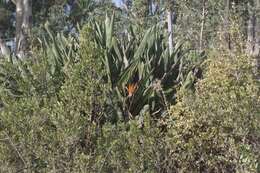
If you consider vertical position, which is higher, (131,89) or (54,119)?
(54,119)

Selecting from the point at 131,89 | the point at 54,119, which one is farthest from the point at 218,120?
the point at 131,89

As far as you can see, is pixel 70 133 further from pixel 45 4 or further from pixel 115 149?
pixel 45 4

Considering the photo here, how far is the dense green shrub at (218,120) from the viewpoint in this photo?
4.90 m

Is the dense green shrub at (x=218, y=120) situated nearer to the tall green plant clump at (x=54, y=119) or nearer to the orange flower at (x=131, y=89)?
the tall green plant clump at (x=54, y=119)

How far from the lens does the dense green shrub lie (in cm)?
490

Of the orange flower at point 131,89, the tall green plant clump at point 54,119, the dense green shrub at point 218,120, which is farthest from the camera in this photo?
the orange flower at point 131,89

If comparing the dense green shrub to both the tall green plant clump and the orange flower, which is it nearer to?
the tall green plant clump

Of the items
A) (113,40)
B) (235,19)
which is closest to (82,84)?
(235,19)

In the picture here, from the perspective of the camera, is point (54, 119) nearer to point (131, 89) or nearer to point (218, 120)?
point (218, 120)

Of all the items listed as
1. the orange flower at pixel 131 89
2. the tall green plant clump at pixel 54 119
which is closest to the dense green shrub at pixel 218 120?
the tall green plant clump at pixel 54 119

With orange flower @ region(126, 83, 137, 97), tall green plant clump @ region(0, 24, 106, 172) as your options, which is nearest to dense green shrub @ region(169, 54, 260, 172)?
tall green plant clump @ region(0, 24, 106, 172)

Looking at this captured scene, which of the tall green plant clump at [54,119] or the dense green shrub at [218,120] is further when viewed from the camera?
the tall green plant clump at [54,119]

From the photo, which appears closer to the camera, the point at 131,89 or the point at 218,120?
the point at 218,120

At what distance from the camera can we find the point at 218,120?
5207 mm
